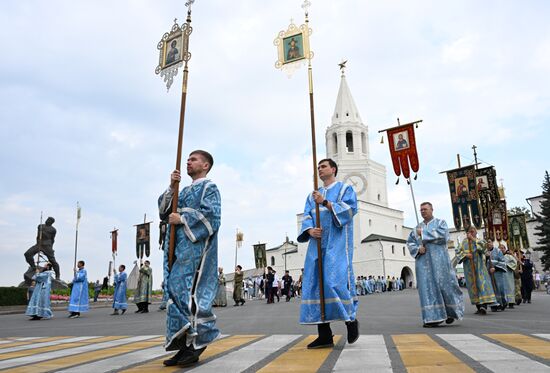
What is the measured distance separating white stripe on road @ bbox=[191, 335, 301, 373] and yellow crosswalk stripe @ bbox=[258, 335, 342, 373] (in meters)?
0.18

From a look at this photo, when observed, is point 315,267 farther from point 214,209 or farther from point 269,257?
point 269,257

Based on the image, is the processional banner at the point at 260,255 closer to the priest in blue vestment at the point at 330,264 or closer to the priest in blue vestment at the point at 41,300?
the priest in blue vestment at the point at 41,300

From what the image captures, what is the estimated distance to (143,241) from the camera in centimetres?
3359

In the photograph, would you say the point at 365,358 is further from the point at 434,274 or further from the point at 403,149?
the point at 403,149

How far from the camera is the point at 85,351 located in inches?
202

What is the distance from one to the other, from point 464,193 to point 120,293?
16.6m

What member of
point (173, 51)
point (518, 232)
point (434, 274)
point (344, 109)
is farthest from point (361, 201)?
point (173, 51)

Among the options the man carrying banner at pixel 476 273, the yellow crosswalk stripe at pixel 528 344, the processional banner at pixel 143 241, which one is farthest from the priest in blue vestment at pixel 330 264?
the processional banner at pixel 143 241

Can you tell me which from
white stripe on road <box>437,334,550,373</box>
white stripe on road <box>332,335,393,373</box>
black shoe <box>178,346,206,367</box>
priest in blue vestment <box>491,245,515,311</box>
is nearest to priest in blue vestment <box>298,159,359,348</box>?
white stripe on road <box>332,335,393,373</box>

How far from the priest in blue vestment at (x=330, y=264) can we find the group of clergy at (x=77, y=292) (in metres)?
13.4

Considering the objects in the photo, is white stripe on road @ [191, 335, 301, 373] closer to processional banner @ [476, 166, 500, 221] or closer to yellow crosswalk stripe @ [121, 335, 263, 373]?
yellow crosswalk stripe @ [121, 335, 263, 373]

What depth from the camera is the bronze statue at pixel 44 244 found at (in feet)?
86.9

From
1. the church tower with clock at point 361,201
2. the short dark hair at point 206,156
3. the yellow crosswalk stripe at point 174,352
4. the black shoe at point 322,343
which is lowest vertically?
the yellow crosswalk stripe at point 174,352

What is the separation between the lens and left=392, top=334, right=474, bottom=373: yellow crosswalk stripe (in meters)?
3.23
